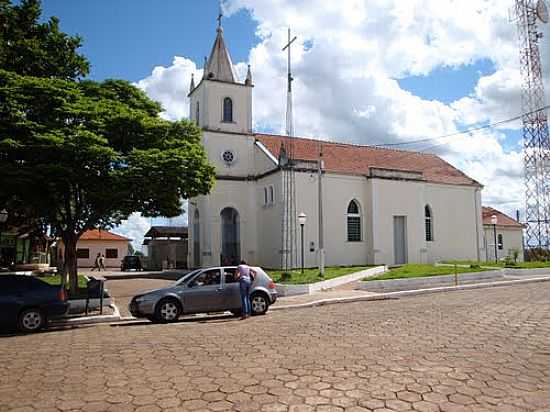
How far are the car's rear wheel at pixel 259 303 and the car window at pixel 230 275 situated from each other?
705mm

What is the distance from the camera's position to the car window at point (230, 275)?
13.8 meters

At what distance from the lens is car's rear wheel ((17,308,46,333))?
1162 centimetres

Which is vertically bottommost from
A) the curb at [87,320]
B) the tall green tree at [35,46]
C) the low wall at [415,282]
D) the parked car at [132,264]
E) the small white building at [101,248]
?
the curb at [87,320]

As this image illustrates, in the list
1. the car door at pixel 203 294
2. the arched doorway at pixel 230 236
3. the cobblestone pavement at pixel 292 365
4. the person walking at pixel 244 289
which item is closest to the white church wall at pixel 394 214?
the arched doorway at pixel 230 236

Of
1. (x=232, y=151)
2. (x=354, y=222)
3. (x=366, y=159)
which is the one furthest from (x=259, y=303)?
(x=366, y=159)

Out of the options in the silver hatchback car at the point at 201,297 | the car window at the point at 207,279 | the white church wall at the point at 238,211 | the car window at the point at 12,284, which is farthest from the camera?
the white church wall at the point at 238,211

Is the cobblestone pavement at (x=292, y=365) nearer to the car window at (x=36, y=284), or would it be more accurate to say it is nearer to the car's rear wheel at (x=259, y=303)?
the car window at (x=36, y=284)

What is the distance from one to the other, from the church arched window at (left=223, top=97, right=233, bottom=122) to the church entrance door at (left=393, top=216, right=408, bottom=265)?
12.8 meters

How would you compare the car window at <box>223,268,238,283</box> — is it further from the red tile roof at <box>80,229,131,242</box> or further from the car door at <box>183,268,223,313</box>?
the red tile roof at <box>80,229,131,242</box>

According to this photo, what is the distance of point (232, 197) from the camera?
32938mm

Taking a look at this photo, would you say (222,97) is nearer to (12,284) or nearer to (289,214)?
(289,214)

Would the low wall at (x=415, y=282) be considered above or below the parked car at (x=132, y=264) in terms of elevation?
below

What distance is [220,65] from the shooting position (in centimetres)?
3472

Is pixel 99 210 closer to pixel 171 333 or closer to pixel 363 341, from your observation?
pixel 171 333
